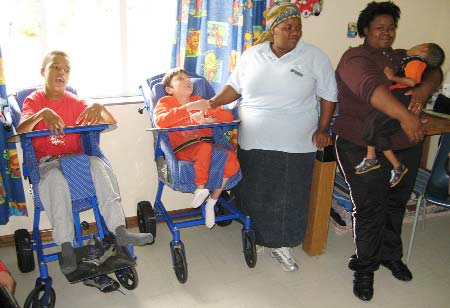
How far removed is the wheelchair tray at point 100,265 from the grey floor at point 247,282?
1.00 ft

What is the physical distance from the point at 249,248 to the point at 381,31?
145cm

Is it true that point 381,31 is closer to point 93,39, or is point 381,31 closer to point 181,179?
point 181,179

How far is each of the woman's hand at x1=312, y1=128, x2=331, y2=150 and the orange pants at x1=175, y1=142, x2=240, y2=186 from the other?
480 mm

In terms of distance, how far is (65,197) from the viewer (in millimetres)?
2238

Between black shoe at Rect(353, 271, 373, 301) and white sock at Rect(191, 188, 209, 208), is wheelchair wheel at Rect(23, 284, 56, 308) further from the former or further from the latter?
black shoe at Rect(353, 271, 373, 301)

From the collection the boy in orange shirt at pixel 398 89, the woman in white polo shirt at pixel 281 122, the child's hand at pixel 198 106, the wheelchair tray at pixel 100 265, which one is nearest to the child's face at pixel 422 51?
the boy in orange shirt at pixel 398 89

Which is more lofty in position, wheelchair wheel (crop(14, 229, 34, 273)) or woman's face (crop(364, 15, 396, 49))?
woman's face (crop(364, 15, 396, 49))

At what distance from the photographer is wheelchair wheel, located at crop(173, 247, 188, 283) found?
250 centimetres

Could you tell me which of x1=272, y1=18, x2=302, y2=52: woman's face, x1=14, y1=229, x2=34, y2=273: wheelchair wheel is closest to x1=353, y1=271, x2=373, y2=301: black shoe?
x1=272, y1=18, x2=302, y2=52: woman's face

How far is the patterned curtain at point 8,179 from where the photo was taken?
2.52 meters

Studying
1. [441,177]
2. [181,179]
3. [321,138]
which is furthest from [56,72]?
[441,177]

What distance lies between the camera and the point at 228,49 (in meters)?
2.94

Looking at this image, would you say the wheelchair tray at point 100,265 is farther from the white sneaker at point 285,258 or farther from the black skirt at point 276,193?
the white sneaker at point 285,258

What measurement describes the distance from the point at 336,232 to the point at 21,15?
2.57m
